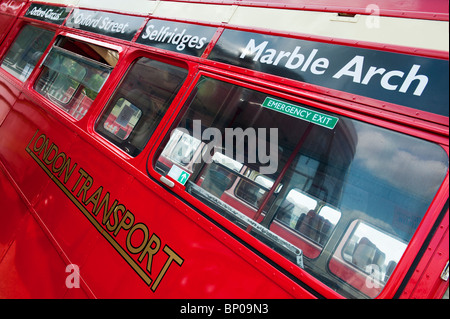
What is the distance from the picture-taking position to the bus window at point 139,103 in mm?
2385

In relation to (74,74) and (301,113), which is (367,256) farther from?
(74,74)

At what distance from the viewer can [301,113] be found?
1.68 m

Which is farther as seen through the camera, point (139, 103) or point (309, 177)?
point (139, 103)

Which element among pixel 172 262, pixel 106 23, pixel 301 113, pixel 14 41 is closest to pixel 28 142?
pixel 106 23

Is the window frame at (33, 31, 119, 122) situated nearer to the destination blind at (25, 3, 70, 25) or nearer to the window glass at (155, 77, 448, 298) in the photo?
the destination blind at (25, 3, 70, 25)

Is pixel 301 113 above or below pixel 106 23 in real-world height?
below

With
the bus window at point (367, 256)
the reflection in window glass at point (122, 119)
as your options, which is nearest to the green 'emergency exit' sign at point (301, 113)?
the bus window at point (367, 256)

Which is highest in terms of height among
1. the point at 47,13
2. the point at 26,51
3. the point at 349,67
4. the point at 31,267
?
the point at 349,67

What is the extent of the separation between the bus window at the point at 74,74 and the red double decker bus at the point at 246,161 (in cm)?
3

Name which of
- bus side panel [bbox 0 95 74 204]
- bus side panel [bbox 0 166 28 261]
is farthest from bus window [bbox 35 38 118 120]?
bus side panel [bbox 0 166 28 261]

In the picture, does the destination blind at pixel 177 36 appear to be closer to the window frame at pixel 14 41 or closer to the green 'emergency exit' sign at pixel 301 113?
the green 'emergency exit' sign at pixel 301 113

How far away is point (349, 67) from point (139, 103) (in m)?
1.69

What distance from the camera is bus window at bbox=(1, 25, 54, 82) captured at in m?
3.97
